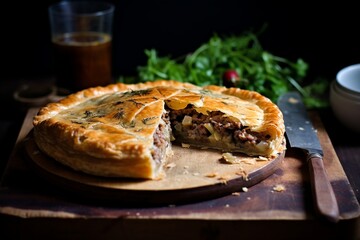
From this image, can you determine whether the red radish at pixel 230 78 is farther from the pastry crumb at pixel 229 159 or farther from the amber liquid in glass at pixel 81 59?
the pastry crumb at pixel 229 159

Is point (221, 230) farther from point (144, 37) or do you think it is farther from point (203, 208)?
point (144, 37)

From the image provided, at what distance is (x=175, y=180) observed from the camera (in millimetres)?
3512

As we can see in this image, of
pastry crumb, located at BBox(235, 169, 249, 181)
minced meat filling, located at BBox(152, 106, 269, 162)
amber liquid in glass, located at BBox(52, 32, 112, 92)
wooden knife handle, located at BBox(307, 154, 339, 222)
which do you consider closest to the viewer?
wooden knife handle, located at BBox(307, 154, 339, 222)

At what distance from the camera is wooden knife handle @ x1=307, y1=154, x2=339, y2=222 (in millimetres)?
3199

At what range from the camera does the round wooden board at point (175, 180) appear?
3.40 metres

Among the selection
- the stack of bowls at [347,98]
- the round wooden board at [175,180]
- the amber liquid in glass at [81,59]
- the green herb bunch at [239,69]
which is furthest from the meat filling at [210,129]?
the amber liquid in glass at [81,59]

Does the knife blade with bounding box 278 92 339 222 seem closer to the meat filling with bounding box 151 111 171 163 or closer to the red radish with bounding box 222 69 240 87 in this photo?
the red radish with bounding box 222 69 240 87

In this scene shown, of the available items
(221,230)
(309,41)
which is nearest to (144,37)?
(309,41)

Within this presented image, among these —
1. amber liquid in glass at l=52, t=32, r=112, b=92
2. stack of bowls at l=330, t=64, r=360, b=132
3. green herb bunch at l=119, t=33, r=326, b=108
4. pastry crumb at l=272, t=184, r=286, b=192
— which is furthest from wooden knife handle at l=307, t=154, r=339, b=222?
amber liquid in glass at l=52, t=32, r=112, b=92

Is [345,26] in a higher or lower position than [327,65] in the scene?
higher

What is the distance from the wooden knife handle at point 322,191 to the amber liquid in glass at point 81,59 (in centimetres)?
248

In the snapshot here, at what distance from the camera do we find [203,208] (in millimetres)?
3371

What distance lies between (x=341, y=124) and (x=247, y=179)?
1.65 m

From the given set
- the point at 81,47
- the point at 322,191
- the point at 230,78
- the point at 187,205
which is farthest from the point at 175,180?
the point at 81,47
